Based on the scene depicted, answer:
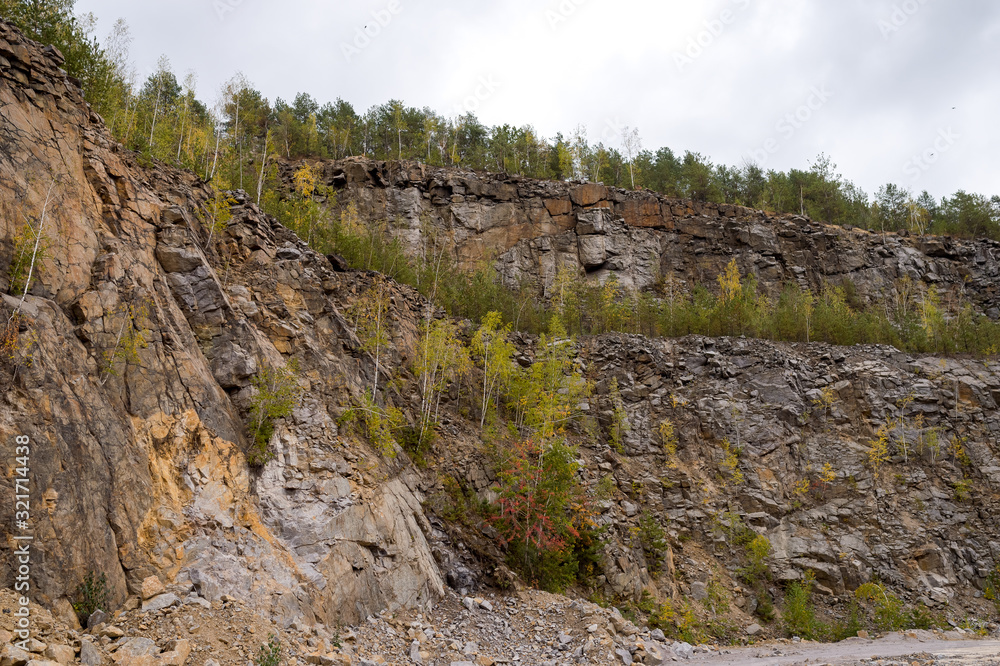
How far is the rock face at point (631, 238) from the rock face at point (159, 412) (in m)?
27.1

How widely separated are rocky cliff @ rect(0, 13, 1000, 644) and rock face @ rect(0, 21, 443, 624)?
0.20 feet

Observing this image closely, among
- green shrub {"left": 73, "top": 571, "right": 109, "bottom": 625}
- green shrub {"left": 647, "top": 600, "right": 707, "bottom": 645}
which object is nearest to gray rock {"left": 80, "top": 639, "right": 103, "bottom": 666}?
green shrub {"left": 73, "top": 571, "right": 109, "bottom": 625}

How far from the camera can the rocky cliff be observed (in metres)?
11.1

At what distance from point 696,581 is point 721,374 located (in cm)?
1270

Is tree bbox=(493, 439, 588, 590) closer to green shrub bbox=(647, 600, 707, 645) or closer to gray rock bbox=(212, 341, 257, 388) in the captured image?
green shrub bbox=(647, 600, 707, 645)

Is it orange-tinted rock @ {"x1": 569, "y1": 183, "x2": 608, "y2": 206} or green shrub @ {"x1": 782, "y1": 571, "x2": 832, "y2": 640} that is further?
orange-tinted rock @ {"x1": 569, "y1": 183, "x2": 608, "y2": 206}

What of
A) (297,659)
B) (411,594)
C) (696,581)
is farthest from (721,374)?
(297,659)

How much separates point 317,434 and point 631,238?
3602 cm

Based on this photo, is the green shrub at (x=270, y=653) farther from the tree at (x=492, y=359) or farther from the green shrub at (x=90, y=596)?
the tree at (x=492, y=359)

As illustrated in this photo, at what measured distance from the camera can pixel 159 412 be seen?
42.5 feet

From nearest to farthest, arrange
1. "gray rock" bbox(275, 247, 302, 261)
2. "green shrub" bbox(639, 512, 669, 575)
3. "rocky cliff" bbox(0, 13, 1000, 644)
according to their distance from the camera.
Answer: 1. "rocky cliff" bbox(0, 13, 1000, 644)
2. "gray rock" bbox(275, 247, 302, 261)
3. "green shrub" bbox(639, 512, 669, 575)

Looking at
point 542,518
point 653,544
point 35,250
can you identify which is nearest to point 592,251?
point 653,544

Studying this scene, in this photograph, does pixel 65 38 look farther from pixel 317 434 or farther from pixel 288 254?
pixel 317 434

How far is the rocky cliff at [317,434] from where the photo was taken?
1114cm
